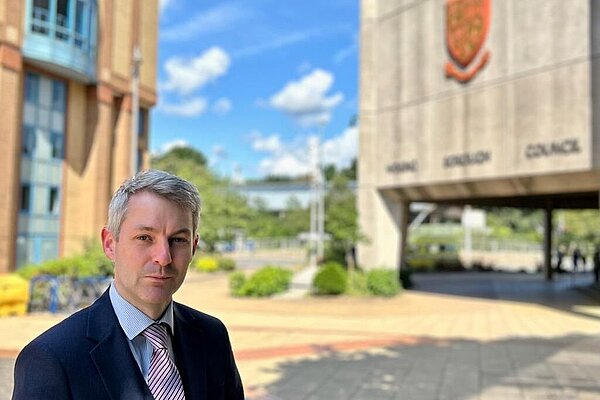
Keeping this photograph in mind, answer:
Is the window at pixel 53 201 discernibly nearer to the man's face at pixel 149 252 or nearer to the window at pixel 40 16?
the window at pixel 40 16

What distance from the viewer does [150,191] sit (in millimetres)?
1776

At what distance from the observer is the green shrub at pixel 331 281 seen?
19.9 m

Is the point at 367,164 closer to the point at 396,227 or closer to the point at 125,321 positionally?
the point at 396,227

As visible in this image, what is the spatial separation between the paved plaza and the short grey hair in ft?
20.0

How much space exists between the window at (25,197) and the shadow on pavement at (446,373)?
63.8ft

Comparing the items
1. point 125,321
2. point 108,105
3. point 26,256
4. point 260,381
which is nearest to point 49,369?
point 125,321

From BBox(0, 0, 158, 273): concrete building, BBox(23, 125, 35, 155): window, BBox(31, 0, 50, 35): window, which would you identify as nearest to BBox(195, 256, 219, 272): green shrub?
BBox(0, 0, 158, 273): concrete building

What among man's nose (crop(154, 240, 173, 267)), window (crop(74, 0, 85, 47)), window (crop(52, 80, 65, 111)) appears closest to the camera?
man's nose (crop(154, 240, 173, 267))

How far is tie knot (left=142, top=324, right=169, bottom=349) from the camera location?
1.78 metres

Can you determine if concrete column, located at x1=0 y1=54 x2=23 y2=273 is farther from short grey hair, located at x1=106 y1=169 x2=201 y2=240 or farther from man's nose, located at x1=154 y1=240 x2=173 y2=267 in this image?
man's nose, located at x1=154 y1=240 x2=173 y2=267

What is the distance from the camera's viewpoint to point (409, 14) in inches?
802

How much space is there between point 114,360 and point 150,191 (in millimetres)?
514

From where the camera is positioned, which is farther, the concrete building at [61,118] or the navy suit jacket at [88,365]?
the concrete building at [61,118]

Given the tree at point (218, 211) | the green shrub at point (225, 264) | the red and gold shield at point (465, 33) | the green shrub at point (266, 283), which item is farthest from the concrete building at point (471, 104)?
the tree at point (218, 211)
